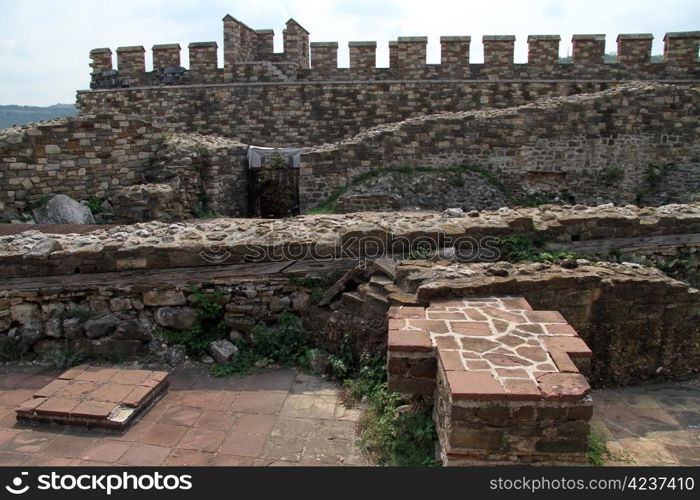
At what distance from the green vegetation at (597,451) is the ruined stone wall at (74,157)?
10.1 meters

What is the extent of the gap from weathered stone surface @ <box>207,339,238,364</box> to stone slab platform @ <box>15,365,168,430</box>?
0.59 m

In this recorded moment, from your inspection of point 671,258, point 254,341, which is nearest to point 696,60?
point 671,258

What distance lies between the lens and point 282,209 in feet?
43.1

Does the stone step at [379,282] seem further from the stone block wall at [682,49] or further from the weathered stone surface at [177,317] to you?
the stone block wall at [682,49]

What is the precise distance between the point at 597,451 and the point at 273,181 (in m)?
10.5

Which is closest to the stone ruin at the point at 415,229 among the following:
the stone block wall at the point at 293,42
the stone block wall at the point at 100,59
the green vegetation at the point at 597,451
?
the green vegetation at the point at 597,451

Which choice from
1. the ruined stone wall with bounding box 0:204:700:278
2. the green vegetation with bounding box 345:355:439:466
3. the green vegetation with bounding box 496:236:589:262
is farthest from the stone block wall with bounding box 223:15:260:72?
the green vegetation with bounding box 345:355:439:466

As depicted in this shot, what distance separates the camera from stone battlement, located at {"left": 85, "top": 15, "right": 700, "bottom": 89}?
1638 cm

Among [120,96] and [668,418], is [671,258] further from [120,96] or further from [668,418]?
[120,96]

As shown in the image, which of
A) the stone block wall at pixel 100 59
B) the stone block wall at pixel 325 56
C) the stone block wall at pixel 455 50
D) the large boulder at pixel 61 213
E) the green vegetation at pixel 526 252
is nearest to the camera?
the green vegetation at pixel 526 252

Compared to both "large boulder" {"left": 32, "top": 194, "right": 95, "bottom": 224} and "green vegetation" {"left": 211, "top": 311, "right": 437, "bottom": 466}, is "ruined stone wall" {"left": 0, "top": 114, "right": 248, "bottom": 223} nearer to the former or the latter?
"large boulder" {"left": 32, "top": 194, "right": 95, "bottom": 224}

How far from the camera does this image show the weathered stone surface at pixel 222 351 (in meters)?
5.27

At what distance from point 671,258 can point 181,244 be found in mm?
5898

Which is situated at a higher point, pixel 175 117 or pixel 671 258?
pixel 175 117
